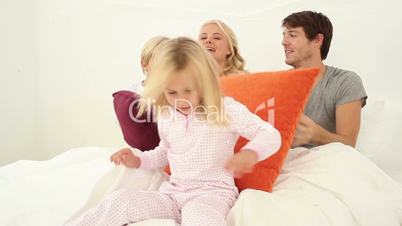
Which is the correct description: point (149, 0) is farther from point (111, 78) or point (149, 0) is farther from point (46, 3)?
point (46, 3)

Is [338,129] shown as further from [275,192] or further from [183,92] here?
[183,92]

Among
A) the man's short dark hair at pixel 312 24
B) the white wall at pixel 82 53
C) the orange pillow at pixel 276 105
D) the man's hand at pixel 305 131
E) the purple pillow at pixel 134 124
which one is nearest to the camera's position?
the orange pillow at pixel 276 105

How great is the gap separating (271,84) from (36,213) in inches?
27.7

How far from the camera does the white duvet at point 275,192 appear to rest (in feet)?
2.76

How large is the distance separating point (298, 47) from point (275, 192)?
2.53ft

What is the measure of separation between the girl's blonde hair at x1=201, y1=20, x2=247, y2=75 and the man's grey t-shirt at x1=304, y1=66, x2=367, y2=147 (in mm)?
349

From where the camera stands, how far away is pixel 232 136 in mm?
987

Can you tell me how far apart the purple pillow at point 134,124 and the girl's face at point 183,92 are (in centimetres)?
22

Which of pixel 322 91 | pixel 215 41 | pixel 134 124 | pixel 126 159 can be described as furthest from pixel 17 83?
pixel 322 91

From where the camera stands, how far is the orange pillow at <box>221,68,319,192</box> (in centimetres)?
102

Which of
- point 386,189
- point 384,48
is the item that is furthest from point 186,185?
point 384,48

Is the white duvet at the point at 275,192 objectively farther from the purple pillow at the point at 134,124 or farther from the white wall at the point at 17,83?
the white wall at the point at 17,83

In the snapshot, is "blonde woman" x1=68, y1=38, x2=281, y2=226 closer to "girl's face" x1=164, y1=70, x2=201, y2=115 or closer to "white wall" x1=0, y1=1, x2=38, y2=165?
"girl's face" x1=164, y1=70, x2=201, y2=115

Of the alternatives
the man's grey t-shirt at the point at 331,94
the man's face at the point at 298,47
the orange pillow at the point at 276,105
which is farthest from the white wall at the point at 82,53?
the orange pillow at the point at 276,105
